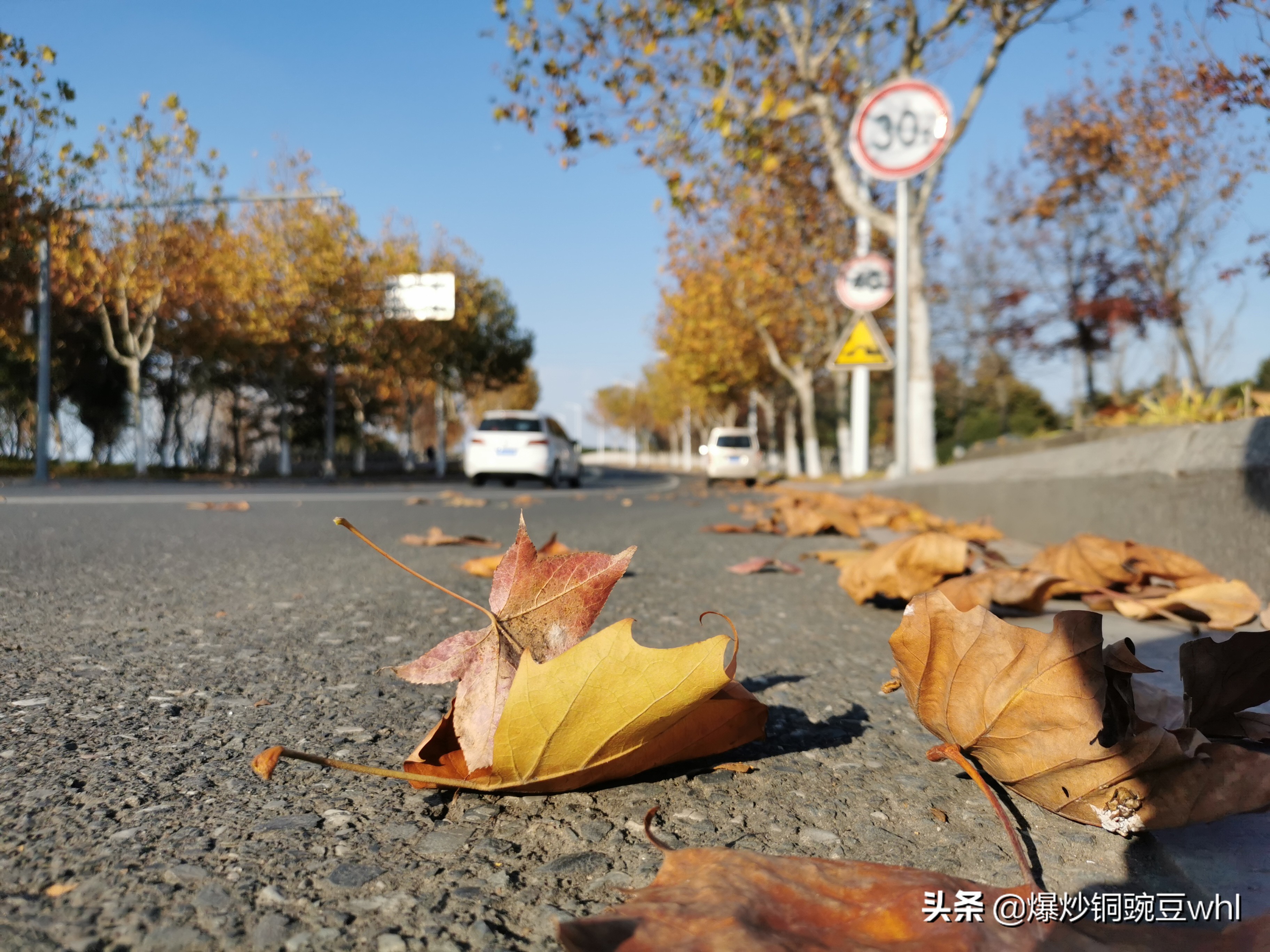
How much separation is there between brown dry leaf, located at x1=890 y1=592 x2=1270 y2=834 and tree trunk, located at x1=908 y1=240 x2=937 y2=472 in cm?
1197

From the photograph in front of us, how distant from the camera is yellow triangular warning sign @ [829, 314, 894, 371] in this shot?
34.4ft

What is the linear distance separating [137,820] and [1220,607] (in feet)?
7.51

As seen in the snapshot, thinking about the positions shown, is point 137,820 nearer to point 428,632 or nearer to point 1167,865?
point 1167,865

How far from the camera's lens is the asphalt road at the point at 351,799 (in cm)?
82

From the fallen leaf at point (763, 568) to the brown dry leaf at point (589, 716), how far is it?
93.2 inches

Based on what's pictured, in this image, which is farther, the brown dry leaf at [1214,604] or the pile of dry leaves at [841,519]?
the pile of dry leaves at [841,519]

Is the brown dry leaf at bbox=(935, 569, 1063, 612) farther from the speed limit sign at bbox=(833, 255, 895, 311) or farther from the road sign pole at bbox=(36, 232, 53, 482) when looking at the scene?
the road sign pole at bbox=(36, 232, 53, 482)

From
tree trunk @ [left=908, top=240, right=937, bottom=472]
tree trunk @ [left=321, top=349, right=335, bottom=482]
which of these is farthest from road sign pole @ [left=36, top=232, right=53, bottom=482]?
tree trunk @ [left=908, top=240, right=937, bottom=472]

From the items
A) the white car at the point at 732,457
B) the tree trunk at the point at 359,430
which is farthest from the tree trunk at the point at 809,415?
the tree trunk at the point at 359,430

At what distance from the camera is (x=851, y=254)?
884 inches

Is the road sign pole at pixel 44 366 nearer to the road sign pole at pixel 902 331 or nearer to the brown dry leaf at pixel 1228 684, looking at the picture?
the road sign pole at pixel 902 331

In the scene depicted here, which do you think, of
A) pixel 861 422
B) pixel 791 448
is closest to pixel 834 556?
pixel 861 422

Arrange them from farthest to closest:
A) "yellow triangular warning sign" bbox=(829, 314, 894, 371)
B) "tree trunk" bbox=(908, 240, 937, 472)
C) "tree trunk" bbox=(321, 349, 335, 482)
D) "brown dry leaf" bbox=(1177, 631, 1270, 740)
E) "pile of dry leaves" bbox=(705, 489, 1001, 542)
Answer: "tree trunk" bbox=(321, 349, 335, 482) → "tree trunk" bbox=(908, 240, 937, 472) → "yellow triangular warning sign" bbox=(829, 314, 894, 371) → "pile of dry leaves" bbox=(705, 489, 1001, 542) → "brown dry leaf" bbox=(1177, 631, 1270, 740)

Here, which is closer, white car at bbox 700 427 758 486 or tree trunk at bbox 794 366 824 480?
white car at bbox 700 427 758 486
